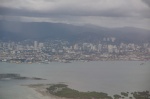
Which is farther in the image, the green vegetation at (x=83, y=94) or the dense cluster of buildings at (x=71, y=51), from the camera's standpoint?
the dense cluster of buildings at (x=71, y=51)

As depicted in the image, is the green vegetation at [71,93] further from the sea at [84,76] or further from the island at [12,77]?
the island at [12,77]

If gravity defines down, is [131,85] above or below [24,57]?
below

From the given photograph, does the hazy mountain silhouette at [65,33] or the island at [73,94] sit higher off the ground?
the hazy mountain silhouette at [65,33]

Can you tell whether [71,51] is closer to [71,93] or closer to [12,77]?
[71,93]

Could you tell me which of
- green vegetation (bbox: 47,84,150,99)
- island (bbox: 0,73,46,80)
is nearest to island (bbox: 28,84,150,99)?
green vegetation (bbox: 47,84,150,99)

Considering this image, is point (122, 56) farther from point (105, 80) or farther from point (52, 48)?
point (52, 48)

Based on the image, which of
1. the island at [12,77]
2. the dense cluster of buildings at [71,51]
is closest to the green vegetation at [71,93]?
the island at [12,77]

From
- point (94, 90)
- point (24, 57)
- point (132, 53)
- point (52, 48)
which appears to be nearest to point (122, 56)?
point (132, 53)

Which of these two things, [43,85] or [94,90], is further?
[43,85]
